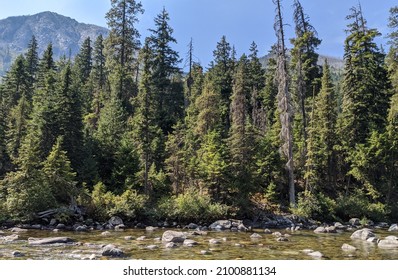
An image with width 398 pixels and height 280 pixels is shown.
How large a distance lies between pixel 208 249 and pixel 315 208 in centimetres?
1645

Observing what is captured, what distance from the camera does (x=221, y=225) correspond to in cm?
2658

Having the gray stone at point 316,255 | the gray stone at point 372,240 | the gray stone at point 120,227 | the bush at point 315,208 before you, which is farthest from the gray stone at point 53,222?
the gray stone at point 372,240

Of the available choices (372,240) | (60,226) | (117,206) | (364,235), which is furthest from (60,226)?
(372,240)

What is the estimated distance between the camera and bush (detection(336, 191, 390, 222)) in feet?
104

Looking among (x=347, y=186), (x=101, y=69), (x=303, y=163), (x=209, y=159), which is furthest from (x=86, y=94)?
(x=347, y=186)

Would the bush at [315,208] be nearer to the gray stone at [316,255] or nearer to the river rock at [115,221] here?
the river rock at [115,221]

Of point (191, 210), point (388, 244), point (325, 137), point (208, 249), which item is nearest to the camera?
point (208, 249)

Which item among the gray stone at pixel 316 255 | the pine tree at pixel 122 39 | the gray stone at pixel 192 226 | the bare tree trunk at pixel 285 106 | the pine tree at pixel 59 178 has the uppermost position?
the pine tree at pixel 122 39

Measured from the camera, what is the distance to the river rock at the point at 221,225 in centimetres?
2620

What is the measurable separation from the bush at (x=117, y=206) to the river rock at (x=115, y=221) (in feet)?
2.03

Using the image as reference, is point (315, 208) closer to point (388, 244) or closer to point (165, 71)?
point (388, 244)

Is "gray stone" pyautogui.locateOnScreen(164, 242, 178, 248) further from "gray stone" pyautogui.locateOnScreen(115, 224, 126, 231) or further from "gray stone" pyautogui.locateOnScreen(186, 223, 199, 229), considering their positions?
"gray stone" pyautogui.locateOnScreen(186, 223, 199, 229)
